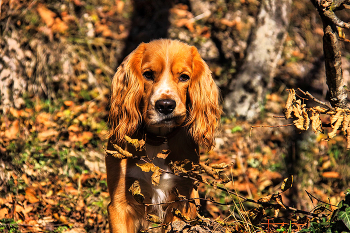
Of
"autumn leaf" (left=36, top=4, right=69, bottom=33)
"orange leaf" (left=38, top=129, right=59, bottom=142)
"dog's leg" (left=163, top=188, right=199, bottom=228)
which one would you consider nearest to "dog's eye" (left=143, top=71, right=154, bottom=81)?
"dog's leg" (left=163, top=188, right=199, bottom=228)

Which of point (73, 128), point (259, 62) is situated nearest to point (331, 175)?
point (259, 62)

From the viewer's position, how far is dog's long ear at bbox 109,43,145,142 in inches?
135

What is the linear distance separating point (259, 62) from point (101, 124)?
107 inches

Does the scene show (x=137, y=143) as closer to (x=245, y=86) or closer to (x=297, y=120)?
(x=297, y=120)

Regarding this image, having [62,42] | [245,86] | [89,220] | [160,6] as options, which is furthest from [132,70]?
[160,6]

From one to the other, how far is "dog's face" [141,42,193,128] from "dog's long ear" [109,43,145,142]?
6cm

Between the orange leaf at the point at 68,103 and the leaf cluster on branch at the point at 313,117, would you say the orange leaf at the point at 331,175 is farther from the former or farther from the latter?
the orange leaf at the point at 68,103

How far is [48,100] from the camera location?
6.11 m

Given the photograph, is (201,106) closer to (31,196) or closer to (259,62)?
(31,196)

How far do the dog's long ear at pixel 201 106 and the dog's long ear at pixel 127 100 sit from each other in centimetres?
49

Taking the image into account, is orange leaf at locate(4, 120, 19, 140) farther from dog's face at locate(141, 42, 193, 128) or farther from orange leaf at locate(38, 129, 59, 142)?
dog's face at locate(141, 42, 193, 128)

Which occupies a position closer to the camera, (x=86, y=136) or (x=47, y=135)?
(x=47, y=135)

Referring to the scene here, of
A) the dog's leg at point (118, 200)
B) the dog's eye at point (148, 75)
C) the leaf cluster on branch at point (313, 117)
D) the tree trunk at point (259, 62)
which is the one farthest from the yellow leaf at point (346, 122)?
the tree trunk at point (259, 62)

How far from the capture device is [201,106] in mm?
3604
